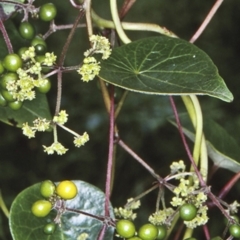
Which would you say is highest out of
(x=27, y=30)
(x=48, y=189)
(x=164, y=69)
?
(x=27, y=30)

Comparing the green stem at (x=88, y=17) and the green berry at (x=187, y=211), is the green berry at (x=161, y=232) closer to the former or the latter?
the green berry at (x=187, y=211)

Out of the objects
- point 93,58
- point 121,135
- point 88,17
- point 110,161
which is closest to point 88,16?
point 88,17

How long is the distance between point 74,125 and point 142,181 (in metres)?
0.36

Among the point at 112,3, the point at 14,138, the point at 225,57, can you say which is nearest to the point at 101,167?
the point at 14,138

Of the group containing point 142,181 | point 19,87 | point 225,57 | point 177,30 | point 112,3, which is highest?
point 177,30

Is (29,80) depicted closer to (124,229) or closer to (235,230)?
(124,229)

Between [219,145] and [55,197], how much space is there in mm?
402

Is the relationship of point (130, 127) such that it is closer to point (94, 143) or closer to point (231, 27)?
point (94, 143)

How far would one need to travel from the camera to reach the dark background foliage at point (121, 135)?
2195 millimetres

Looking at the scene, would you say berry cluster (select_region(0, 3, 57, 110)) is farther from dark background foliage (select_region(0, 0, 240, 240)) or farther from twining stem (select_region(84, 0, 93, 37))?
dark background foliage (select_region(0, 0, 240, 240))

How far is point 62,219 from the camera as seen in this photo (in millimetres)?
858

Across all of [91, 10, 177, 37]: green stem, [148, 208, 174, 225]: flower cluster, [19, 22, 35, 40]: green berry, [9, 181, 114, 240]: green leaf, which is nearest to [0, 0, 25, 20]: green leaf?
[19, 22, 35, 40]: green berry

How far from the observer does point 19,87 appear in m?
0.77

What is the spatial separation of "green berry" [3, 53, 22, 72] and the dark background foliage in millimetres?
1375
